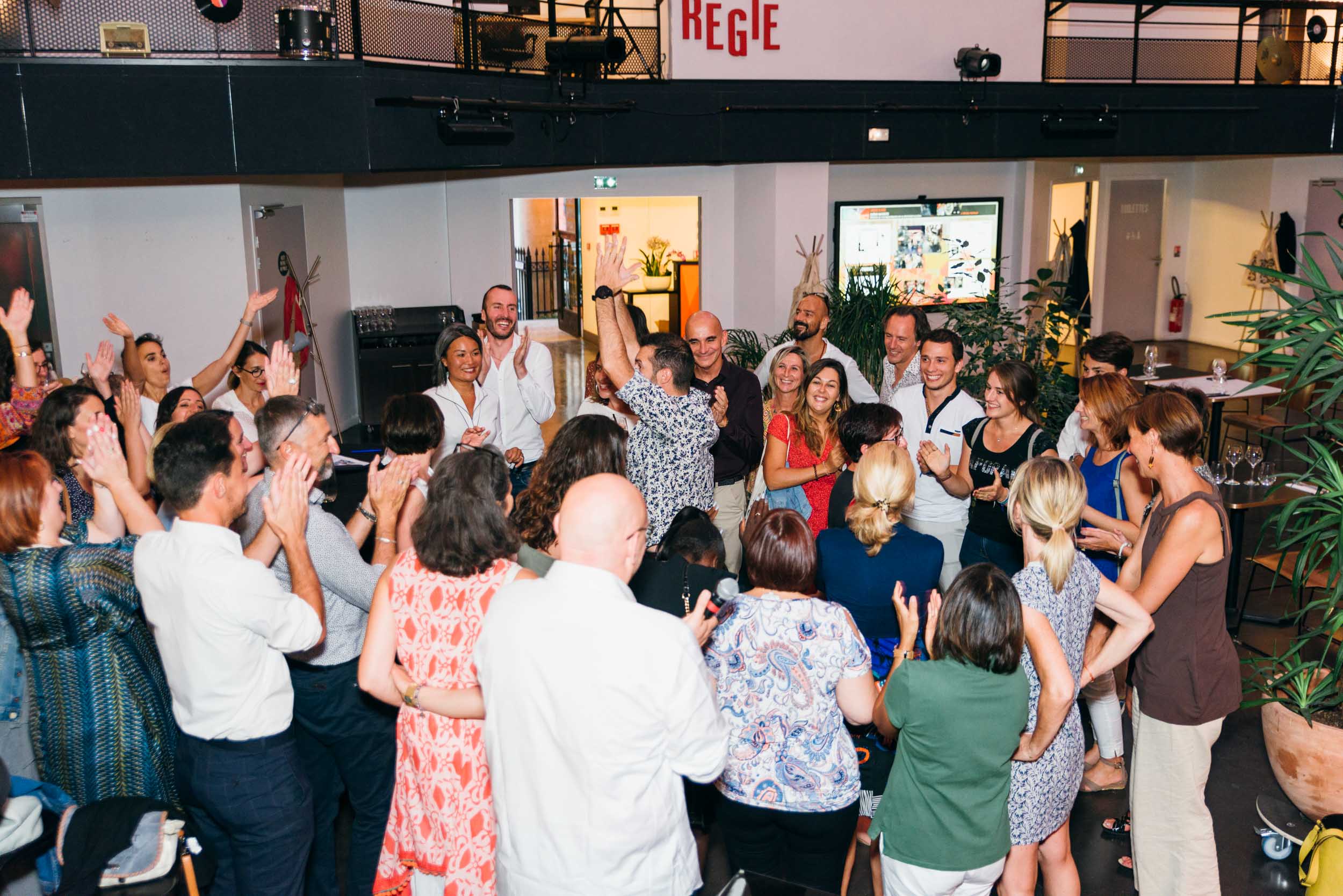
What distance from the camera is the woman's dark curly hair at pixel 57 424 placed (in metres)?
3.66

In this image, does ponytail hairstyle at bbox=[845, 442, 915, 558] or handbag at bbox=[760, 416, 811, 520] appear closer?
ponytail hairstyle at bbox=[845, 442, 915, 558]

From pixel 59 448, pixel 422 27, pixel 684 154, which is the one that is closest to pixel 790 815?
pixel 59 448

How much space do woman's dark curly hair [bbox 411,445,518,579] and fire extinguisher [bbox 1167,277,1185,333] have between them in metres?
14.6

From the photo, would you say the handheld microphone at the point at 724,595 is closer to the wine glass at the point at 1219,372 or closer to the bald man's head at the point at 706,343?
the bald man's head at the point at 706,343

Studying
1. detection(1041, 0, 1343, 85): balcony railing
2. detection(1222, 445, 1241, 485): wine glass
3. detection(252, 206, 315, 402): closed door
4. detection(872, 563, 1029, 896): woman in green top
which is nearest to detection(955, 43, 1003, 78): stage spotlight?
detection(1041, 0, 1343, 85): balcony railing

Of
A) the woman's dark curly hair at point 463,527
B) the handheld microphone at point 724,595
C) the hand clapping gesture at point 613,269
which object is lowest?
the handheld microphone at point 724,595

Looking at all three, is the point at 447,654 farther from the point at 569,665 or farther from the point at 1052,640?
the point at 1052,640

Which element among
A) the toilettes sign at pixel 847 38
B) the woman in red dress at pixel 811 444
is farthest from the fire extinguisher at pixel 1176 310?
the woman in red dress at pixel 811 444

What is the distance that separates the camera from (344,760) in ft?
11.0

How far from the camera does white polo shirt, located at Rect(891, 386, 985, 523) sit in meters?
4.75

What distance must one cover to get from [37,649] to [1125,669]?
14.2 feet

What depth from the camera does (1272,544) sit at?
22.3ft

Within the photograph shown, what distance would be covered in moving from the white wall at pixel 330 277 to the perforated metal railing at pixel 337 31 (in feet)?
5.69

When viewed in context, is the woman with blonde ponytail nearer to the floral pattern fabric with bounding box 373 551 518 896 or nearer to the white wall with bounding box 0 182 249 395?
the floral pattern fabric with bounding box 373 551 518 896
